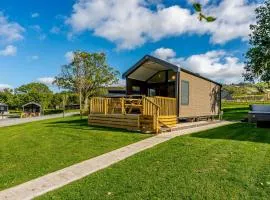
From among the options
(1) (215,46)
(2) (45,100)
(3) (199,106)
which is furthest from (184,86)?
(2) (45,100)

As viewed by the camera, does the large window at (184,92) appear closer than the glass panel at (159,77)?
Yes

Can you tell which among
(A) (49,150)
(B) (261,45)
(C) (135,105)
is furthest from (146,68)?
(B) (261,45)

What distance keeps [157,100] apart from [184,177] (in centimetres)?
786

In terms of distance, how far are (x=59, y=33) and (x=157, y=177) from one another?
1061 inches

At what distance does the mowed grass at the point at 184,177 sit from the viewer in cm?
547

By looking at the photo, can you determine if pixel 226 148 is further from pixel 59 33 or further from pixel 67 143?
pixel 59 33

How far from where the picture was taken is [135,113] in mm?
14617

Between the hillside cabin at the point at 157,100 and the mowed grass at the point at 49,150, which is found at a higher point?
the hillside cabin at the point at 157,100

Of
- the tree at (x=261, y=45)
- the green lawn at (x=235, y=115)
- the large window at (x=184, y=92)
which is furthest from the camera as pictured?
the tree at (x=261, y=45)

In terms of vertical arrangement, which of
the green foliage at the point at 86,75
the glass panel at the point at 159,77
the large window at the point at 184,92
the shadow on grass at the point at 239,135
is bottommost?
the shadow on grass at the point at 239,135

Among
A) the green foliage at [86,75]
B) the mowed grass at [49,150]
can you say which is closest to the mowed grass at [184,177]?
the mowed grass at [49,150]

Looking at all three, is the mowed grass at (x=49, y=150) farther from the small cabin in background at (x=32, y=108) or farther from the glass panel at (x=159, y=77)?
the small cabin in background at (x=32, y=108)

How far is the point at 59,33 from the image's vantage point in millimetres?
30656

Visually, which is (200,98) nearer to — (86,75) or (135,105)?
(135,105)
